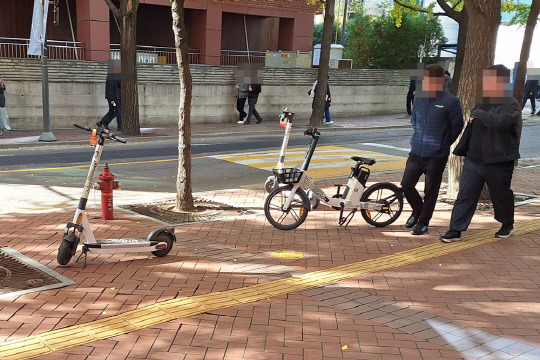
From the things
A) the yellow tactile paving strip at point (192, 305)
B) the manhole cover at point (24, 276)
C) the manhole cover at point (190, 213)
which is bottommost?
the manhole cover at point (190, 213)

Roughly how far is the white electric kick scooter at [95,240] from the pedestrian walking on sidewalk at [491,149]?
3317 mm

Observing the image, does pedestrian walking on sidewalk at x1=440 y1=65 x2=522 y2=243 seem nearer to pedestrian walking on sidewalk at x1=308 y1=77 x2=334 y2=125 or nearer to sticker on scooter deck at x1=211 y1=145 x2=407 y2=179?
sticker on scooter deck at x1=211 y1=145 x2=407 y2=179

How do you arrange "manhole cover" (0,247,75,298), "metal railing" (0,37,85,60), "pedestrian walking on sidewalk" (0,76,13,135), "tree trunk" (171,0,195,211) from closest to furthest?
"manhole cover" (0,247,75,298) → "tree trunk" (171,0,195,211) → "pedestrian walking on sidewalk" (0,76,13,135) → "metal railing" (0,37,85,60)

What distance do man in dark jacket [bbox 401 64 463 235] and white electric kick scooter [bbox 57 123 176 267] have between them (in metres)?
3.13

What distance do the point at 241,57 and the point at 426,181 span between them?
2223 cm

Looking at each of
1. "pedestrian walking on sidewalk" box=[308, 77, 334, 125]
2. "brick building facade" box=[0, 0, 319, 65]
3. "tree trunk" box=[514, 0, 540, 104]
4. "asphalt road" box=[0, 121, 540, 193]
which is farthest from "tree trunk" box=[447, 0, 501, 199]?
"brick building facade" box=[0, 0, 319, 65]

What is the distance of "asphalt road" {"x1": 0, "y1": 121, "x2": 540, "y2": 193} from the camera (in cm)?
1095

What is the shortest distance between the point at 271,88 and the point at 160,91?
4.52 m

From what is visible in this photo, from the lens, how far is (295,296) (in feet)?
17.7

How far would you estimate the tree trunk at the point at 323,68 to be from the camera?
66.1 ft

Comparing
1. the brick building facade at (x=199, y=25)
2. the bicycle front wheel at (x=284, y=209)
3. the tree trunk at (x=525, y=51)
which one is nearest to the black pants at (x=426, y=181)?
the bicycle front wheel at (x=284, y=209)

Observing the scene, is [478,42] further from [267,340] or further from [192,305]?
[267,340]

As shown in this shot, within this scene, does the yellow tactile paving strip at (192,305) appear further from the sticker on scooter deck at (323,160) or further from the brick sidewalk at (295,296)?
the sticker on scooter deck at (323,160)

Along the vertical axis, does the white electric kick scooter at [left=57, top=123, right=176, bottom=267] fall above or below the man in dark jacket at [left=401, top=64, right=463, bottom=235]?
below
